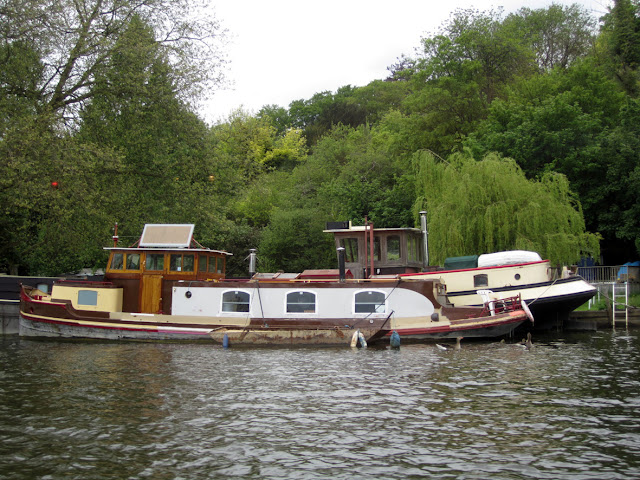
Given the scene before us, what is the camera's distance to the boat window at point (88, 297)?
26.2m

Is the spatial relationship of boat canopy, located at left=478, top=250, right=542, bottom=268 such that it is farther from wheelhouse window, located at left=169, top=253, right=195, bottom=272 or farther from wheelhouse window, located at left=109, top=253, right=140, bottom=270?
wheelhouse window, located at left=109, top=253, right=140, bottom=270

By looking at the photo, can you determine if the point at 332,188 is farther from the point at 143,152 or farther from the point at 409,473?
the point at 409,473

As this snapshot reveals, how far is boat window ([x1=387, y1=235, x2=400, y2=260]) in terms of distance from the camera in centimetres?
2798

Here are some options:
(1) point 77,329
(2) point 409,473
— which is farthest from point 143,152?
(2) point 409,473

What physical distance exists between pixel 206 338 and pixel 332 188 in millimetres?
25045

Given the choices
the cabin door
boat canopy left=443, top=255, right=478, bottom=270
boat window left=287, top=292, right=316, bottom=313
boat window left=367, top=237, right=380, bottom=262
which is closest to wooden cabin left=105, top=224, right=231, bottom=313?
the cabin door

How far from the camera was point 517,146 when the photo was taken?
4075cm

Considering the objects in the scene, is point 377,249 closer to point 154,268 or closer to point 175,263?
point 175,263

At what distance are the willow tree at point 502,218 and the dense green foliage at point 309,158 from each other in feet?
0.28

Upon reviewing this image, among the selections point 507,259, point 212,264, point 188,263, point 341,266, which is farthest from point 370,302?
point 188,263

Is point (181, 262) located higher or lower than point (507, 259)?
lower

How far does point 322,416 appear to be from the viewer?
12742 millimetres

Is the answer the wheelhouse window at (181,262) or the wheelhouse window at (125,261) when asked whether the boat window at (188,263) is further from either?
the wheelhouse window at (125,261)

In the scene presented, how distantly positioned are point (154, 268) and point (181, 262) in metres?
1.13
